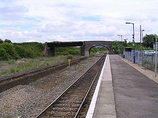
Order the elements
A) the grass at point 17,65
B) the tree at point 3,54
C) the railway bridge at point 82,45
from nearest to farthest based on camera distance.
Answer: the grass at point 17,65 → the tree at point 3,54 → the railway bridge at point 82,45

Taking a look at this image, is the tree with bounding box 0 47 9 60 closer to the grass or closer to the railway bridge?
the grass

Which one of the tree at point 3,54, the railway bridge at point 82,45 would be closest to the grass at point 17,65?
the tree at point 3,54

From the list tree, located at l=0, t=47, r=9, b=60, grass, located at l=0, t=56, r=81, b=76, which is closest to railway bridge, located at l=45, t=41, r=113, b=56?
tree, located at l=0, t=47, r=9, b=60

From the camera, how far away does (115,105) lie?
8664mm

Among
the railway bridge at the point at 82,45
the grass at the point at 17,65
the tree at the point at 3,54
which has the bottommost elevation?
the grass at the point at 17,65

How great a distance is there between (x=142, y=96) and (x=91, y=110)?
3.60 metres

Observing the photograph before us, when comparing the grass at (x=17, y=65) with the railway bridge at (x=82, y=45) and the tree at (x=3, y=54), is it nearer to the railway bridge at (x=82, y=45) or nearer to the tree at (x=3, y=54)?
the tree at (x=3, y=54)

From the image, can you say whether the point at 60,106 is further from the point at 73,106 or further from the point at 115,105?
the point at 115,105

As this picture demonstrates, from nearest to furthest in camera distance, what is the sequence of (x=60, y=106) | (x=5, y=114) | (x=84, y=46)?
1. (x=5, y=114)
2. (x=60, y=106)
3. (x=84, y=46)

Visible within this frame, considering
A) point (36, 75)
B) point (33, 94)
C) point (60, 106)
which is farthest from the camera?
point (36, 75)

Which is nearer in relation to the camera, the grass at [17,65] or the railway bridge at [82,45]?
the grass at [17,65]

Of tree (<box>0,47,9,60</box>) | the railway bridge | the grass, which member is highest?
the railway bridge

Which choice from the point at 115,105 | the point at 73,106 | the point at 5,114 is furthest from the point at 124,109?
the point at 5,114

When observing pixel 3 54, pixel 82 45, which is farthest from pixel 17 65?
pixel 82 45
